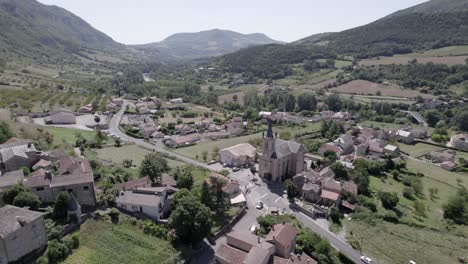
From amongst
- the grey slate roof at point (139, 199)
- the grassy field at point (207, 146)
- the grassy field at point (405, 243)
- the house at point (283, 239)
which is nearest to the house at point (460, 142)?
the grassy field at point (405, 243)

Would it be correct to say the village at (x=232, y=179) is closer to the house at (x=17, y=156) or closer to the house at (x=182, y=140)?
the house at (x=17, y=156)

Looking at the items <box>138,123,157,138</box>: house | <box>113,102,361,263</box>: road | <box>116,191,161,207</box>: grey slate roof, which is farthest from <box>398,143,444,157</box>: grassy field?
<box>116,191,161,207</box>: grey slate roof

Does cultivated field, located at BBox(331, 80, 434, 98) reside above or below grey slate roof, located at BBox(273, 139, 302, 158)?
below

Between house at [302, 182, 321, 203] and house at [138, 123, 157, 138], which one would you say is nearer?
house at [302, 182, 321, 203]

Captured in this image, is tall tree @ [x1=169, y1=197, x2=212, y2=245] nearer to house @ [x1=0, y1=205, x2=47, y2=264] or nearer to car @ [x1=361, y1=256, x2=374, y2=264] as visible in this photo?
house @ [x1=0, y1=205, x2=47, y2=264]


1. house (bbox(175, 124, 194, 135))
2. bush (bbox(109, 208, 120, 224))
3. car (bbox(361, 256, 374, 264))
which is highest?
bush (bbox(109, 208, 120, 224))

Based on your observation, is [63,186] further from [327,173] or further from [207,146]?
[207,146]
